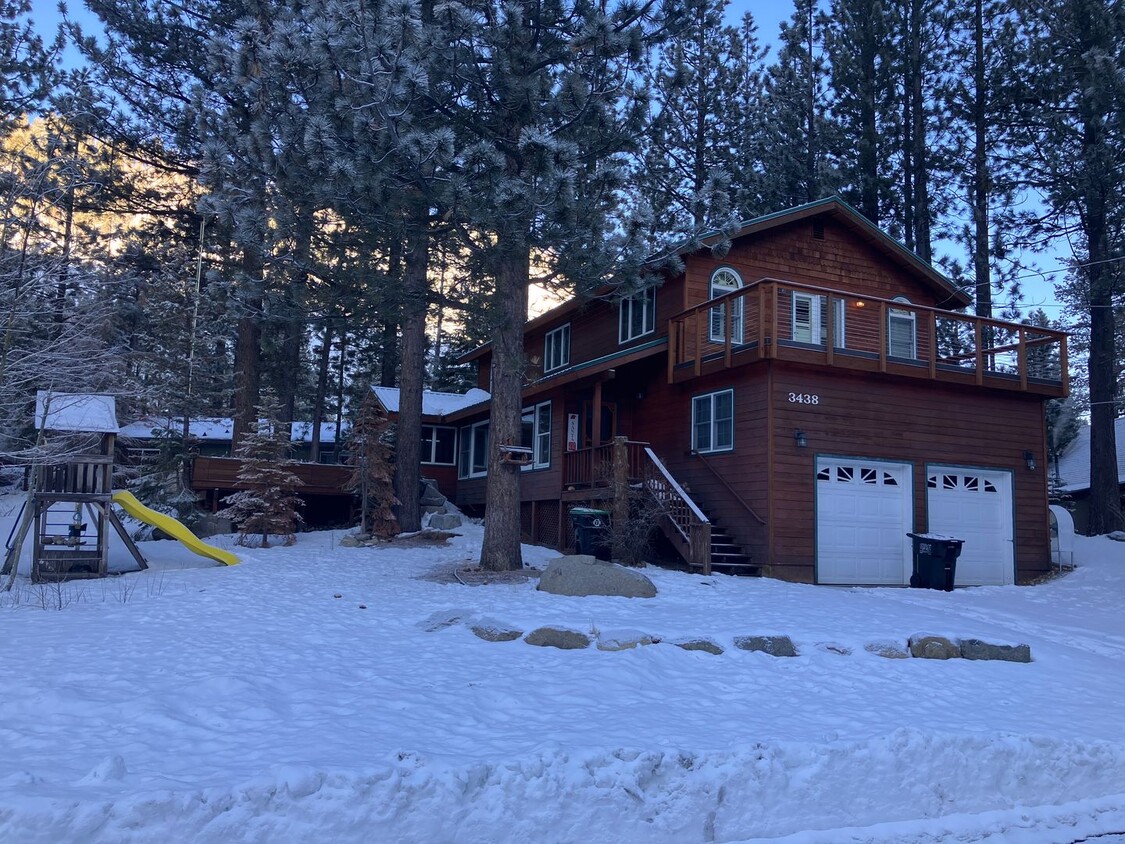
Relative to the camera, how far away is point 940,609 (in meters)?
12.1

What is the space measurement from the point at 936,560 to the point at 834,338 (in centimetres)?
423

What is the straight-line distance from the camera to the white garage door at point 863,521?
14.3 m

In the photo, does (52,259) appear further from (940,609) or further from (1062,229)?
(1062,229)

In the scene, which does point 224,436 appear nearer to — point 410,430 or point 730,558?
point 410,430

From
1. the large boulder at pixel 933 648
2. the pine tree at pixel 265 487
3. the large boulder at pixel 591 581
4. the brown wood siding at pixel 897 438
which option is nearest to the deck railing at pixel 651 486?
the brown wood siding at pixel 897 438

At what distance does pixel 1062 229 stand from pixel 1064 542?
8526 millimetres

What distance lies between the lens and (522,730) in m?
5.82

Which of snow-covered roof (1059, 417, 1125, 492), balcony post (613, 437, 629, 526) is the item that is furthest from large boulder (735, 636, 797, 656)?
snow-covered roof (1059, 417, 1125, 492)

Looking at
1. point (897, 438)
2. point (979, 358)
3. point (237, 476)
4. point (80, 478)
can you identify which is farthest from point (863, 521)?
point (237, 476)

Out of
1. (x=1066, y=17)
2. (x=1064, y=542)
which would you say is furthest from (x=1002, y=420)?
(x=1066, y=17)

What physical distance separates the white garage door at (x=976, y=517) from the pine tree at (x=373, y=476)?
405 inches

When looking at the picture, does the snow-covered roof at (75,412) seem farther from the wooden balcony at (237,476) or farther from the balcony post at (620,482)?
the balcony post at (620,482)

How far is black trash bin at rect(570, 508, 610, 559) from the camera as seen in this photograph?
47.2ft

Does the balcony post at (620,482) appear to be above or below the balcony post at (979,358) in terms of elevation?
below
